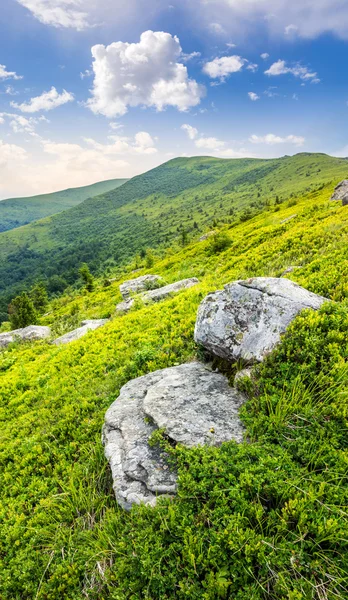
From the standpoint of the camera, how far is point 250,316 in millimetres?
7219

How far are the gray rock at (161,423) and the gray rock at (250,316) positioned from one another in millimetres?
833

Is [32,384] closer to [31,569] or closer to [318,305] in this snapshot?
[31,569]

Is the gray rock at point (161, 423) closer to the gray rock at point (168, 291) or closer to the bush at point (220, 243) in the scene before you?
the gray rock at point (168, 291)

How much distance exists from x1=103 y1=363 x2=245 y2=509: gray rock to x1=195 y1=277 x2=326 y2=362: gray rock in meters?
0.83

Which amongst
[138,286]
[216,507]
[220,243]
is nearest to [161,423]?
[216,507]

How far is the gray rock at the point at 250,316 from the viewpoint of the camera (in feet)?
21.5

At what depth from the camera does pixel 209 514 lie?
384cm

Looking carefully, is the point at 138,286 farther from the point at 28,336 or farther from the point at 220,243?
the point at 220,243

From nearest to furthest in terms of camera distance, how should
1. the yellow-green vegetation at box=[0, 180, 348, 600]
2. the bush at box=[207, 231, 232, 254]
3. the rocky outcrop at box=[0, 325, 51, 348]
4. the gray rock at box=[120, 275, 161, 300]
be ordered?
the yellow-green vegetation at box=[0, 180, 348, 600] < the rocky outcrop at box=[0, 325, 51, 348] < the gray rock at box=[120, 275, 161, 300] < the bush at box=[207, 231, 232, 254]

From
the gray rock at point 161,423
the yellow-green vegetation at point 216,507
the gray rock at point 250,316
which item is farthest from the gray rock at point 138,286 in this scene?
the gray rock at point 161,423

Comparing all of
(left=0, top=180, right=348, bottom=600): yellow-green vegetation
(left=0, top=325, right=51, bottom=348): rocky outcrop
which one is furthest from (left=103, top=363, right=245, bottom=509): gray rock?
(left=0, top=325, right=51, bottom=348): rocky outcrop

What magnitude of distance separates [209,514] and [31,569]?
10.4ft

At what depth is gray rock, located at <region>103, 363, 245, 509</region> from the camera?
189 inches

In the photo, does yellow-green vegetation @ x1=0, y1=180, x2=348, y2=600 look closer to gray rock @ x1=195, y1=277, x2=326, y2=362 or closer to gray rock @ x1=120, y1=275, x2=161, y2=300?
gray rock @ x1=195, y1=277, x2=326, y2=362
